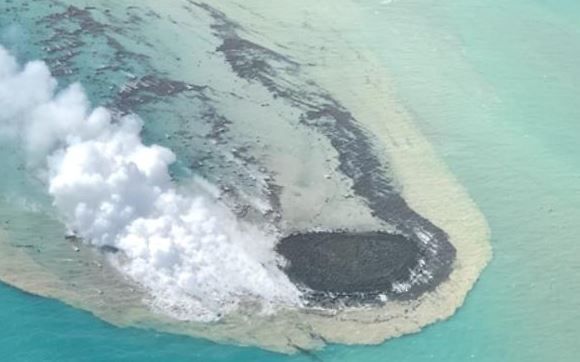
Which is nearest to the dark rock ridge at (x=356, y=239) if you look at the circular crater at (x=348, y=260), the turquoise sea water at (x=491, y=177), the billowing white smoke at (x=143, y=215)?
the circular crater at (x=348, y=260)

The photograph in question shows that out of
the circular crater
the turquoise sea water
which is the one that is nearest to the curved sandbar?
the circular crater

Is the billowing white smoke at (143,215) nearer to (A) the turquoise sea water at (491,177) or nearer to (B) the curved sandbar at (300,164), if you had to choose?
(B) the curved sandbar at (300,164)

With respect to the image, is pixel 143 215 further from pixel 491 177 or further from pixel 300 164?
pixel 491 177

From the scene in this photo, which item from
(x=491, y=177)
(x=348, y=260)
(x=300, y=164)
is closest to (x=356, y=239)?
(x=348, y=260)

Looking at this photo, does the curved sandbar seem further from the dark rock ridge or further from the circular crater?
the circular crater

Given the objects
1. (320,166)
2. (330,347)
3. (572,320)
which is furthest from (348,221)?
(572,320)

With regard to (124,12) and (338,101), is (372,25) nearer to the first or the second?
(338,101)

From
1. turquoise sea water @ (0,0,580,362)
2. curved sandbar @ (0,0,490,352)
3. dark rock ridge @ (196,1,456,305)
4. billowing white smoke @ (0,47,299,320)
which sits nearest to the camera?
turquoise sea water @ (0,0,580,362)

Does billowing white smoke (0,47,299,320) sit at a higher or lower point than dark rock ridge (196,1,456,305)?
lower
